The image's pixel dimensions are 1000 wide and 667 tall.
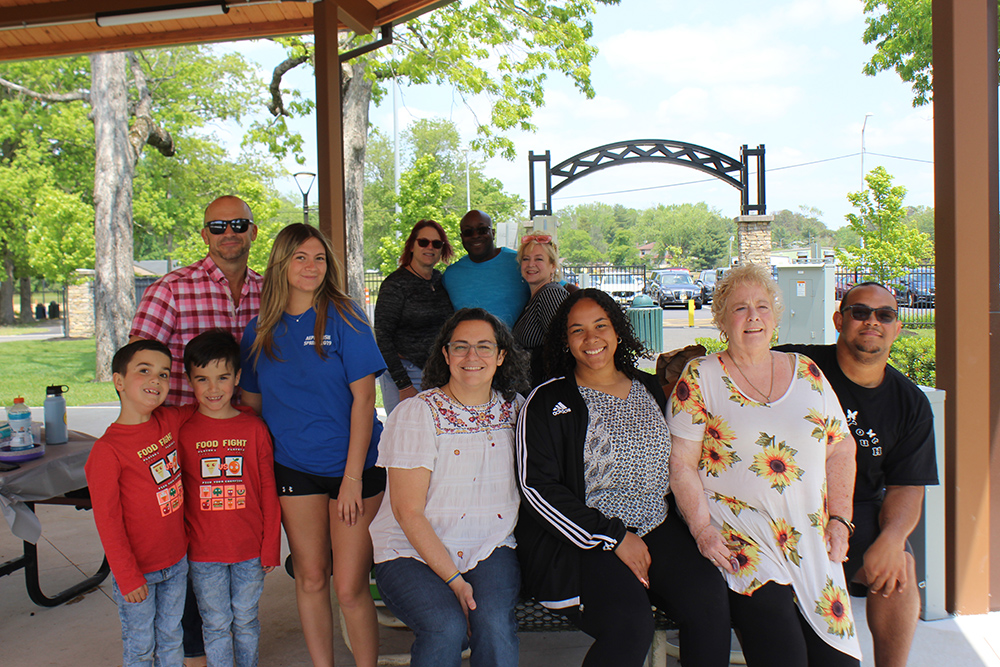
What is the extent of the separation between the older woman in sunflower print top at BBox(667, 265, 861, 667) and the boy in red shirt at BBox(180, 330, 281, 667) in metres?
1.50

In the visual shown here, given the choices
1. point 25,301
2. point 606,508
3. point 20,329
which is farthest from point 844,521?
point 25,301

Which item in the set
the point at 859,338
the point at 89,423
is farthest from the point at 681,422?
the point at 89,423

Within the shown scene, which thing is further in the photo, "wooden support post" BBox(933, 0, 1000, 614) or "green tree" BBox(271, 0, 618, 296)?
"green tree" BBox(271, 0, 618, 296)

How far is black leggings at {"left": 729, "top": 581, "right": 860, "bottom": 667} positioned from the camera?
2076mm

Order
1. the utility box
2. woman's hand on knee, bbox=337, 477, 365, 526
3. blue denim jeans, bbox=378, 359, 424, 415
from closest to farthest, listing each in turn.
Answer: woman's hand on knee, bbox=337, 477, 365, 526 < blue denim jeans, bbox=378, 359, 424, 415 < the utility box

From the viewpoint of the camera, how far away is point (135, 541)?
2.35 meters

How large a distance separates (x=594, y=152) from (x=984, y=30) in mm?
16137

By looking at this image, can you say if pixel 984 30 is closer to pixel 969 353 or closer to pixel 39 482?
pixel 969 353

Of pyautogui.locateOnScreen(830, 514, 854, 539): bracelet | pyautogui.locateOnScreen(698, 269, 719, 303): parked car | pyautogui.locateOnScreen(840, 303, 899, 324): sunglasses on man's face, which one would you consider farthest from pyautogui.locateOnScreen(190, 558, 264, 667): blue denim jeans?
pyautogui.locateOnScreen(698, 269, 719, 303): parked car

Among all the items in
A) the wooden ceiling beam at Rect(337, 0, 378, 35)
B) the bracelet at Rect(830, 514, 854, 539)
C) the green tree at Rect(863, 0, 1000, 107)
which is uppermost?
the green tree at Rect(863, 0, 1000, 107)

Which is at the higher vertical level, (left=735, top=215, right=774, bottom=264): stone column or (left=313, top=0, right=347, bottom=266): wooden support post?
(left=735, top=215, right=774, bottom=264): stone column

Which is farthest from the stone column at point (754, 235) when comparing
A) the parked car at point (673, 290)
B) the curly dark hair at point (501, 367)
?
the curly dark hair at point (501, 367)

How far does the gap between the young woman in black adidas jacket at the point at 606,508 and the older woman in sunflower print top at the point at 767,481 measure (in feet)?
0.30

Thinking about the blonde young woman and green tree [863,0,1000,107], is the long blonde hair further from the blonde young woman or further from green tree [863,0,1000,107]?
green tree [863,0,1000,107]
